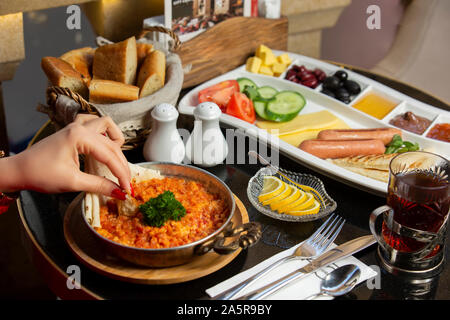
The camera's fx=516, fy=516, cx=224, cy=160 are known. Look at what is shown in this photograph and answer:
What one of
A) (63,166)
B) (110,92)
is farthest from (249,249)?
(110,92)

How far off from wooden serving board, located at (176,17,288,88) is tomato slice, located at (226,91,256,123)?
1.15 ft

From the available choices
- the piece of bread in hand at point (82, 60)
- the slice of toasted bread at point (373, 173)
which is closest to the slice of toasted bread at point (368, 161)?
the slice of toasted bread at point (373, 173)

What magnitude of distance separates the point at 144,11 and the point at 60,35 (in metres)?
0.53

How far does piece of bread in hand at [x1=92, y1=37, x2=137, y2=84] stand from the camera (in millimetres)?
1892

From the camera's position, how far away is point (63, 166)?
4.41ft

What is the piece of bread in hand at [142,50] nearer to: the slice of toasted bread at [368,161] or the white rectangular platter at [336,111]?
the white rectangular platter at [336,111]

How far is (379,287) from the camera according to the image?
136cm

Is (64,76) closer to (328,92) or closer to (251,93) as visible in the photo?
(251,93)

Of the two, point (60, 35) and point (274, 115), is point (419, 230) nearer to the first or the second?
point (274, 115)

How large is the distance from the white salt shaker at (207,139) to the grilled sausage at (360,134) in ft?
1.37

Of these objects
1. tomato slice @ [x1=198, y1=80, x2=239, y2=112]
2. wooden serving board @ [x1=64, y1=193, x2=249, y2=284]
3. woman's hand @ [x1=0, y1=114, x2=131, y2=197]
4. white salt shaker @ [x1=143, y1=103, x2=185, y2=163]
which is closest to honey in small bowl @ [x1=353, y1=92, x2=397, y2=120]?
tomato slice @ [x1=198, y1=80, x2=239, y2=112]

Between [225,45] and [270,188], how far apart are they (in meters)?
1.10

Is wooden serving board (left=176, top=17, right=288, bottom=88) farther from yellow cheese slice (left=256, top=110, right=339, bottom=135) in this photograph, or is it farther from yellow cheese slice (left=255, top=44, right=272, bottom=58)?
yellow cheese slice (left=256, top=110, right=339, bottom=135)

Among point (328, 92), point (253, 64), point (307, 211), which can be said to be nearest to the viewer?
point (307, 211)
